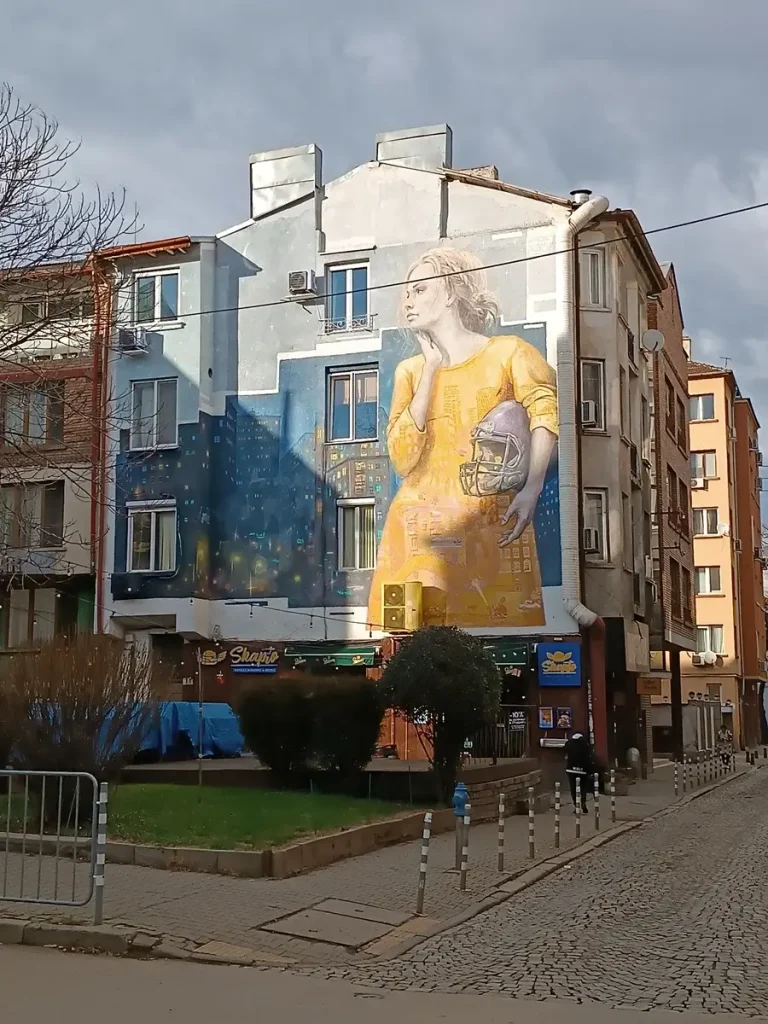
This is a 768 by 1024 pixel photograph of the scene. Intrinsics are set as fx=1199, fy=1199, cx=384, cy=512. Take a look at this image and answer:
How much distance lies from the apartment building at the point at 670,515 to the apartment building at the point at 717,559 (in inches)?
543

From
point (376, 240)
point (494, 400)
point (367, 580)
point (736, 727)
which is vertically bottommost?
point (736, 727)

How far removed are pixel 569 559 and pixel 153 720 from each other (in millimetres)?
16058

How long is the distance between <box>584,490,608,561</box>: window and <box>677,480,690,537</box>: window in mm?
10026

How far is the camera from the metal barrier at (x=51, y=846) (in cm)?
1000

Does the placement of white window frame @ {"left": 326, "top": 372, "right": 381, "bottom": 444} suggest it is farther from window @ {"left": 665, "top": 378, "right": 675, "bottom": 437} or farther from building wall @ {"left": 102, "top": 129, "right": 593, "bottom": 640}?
window @ {"left": 665, "top": 378, "right": 675, "bottom": 437}

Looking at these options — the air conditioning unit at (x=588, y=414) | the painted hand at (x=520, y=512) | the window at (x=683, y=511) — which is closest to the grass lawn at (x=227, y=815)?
the painted hand at (x=520, y=512)

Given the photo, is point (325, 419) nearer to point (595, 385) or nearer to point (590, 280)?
point (595, 385)

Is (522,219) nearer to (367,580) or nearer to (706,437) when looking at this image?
(367,580)

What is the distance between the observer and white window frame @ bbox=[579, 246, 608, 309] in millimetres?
31047

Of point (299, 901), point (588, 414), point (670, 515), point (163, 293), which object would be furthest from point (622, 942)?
point (670, 515)

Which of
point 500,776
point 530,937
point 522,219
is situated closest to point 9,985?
point 530,937

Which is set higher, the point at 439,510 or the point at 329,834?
the point at 439,510

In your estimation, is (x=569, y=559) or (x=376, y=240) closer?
(x=569, y=559)

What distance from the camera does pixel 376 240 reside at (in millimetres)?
31828
